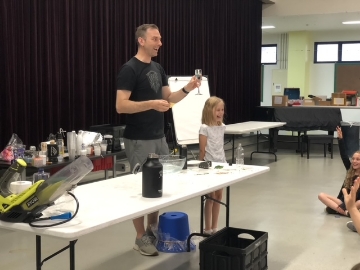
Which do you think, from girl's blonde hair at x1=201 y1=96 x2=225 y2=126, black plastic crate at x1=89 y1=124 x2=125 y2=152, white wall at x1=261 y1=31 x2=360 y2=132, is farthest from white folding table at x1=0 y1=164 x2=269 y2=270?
white wall at x1=261 y1=31 x2=360 y2=132

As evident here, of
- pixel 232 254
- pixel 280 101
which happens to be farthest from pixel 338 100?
pixel 232 254

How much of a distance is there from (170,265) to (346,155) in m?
2.52

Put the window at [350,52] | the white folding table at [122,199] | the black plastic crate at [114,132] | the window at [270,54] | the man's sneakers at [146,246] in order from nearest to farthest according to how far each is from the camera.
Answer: the white folding table at [122,199] → the man's sneakers at [146,246] → the black plastic crate at [114,132] → the window at [350,52] → the window at [270,54]

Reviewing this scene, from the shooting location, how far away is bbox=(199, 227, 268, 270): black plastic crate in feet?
9.15

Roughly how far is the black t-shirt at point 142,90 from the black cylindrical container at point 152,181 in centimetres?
87

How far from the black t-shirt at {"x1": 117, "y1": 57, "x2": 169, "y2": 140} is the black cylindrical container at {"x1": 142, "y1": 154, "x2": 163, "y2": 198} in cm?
87

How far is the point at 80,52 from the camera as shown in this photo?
5777mm

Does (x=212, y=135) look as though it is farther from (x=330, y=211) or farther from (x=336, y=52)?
(x=336, y=52)

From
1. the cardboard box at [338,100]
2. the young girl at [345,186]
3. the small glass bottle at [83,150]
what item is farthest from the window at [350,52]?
the small glass bottle at [83,150]

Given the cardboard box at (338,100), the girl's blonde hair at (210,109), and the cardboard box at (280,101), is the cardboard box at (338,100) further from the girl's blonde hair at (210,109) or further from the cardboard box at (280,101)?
the girl's blonde hair at (210,109)

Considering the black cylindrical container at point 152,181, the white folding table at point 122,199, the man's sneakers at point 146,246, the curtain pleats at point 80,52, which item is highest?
the curtain pleats at point 80,52

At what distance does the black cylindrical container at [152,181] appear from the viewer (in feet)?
8.04

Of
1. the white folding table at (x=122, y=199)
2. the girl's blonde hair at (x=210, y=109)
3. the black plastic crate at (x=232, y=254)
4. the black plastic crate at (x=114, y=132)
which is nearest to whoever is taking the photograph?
the white folding table at (x=122, y=199)

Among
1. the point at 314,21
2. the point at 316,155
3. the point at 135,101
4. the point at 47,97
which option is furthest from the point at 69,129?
the point at 314,21
